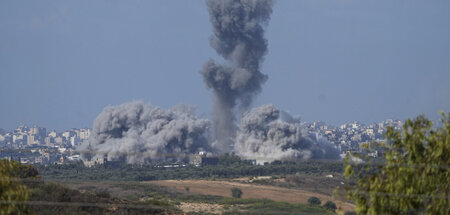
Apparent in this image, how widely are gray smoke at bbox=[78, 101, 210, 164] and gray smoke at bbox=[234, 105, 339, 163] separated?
5372mm

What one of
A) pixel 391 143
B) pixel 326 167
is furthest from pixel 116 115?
pixel 391 143

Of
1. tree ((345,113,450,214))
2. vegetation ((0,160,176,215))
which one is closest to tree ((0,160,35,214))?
vegetation ((0,160,176,215))

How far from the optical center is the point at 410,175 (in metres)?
16.5

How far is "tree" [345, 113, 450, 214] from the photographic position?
16.4 meters

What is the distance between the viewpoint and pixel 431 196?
16422 millimetres

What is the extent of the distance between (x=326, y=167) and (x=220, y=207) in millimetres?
41618

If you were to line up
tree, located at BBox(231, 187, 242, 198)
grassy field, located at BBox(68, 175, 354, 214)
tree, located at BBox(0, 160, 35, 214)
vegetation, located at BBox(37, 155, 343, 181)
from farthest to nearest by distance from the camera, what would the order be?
vegetation, located at BBox(37, 155, 343, 181) → tree, located at BBox(231, 187, 242, 198) → grassy field, located at BBox(68, 175, 354, 214) → tree, located at BBox(0, 160, 35, 214)

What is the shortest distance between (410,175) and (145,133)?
80.2 meters

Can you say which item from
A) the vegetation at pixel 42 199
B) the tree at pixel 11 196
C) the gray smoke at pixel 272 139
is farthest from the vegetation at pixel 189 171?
the tree at pixel 11 196

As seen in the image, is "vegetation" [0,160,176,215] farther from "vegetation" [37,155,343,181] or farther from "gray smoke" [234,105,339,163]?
"gray smoke" [234,105,339,163]

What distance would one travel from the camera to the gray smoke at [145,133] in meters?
92.0

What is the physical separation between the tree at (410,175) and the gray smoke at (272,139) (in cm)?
6633

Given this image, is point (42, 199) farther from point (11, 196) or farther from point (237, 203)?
point (237, 203)

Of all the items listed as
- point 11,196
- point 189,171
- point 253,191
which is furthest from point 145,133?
point 11,196
